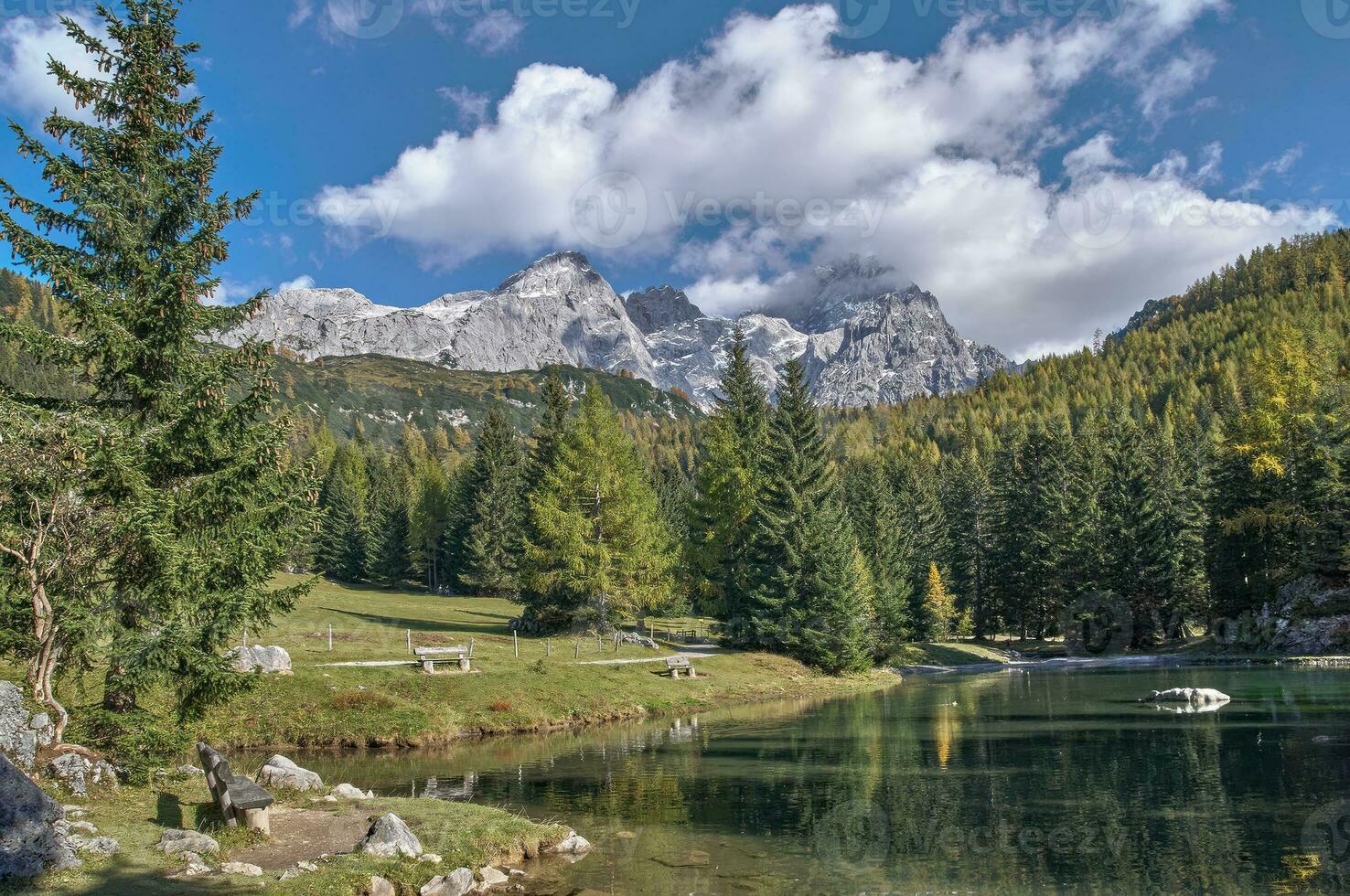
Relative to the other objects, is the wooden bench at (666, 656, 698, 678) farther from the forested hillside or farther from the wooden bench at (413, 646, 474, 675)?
the forested hillside

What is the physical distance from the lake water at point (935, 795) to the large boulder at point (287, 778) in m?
2.69

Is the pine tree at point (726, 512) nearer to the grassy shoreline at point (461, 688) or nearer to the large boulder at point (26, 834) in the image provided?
the grassy shoreline at point (461, 688)

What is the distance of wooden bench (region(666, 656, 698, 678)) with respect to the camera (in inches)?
1831

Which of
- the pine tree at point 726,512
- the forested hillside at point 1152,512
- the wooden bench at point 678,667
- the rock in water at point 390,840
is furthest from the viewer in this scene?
the forested hillside at point 1152,512

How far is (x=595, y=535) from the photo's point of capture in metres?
56.7

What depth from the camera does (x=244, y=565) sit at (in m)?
19.3

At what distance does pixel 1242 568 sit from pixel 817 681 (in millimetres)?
42980

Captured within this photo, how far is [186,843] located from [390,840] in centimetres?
342

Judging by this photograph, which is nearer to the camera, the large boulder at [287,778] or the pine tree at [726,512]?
the large boulder at [287,778]

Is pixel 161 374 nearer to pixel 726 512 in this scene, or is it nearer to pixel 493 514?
pixel 726 512

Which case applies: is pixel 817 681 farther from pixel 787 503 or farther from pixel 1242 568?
pixel 1242 568

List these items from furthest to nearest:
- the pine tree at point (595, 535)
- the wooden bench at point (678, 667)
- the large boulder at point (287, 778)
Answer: the pine tree at point (595, 535)
the wooden bench at point (678, 667)
the large boulder at point (287, 778)

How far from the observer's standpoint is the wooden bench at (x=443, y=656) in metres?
39.3

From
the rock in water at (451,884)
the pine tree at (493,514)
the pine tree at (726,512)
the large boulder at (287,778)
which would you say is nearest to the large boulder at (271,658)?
the large boulder at (287,778)
